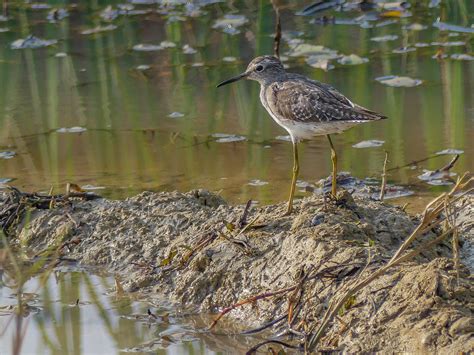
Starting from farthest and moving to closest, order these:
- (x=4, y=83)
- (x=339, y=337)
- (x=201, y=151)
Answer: (x=4, y=83), (x=201, y=151), (x=339, y=337)

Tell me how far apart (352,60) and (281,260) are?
5511mm

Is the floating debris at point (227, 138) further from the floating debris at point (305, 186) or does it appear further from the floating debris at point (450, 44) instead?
the floating debris at point (450, 44)

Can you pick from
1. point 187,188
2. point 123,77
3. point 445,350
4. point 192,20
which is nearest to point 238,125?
point 187,188

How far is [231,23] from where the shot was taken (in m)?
13.2

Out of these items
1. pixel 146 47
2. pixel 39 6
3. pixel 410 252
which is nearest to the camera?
pixel 410 252

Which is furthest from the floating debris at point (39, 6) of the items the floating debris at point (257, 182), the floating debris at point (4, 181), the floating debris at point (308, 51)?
the floating debris at point (257, 182)

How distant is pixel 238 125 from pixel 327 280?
4.07m

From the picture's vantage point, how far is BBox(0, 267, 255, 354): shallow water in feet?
19.3

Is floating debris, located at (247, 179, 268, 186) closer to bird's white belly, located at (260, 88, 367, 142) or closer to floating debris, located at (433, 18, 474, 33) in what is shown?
bird's white belly, located at (260, 88, 367, 142)

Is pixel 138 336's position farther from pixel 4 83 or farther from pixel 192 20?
pixel 192 20

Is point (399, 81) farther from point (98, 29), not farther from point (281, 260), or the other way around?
point (281, 260)

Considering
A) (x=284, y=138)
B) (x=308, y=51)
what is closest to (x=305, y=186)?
(x=284, y=138)

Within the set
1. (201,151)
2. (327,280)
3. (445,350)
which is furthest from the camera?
(201,151)

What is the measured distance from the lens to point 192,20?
13.6 m
